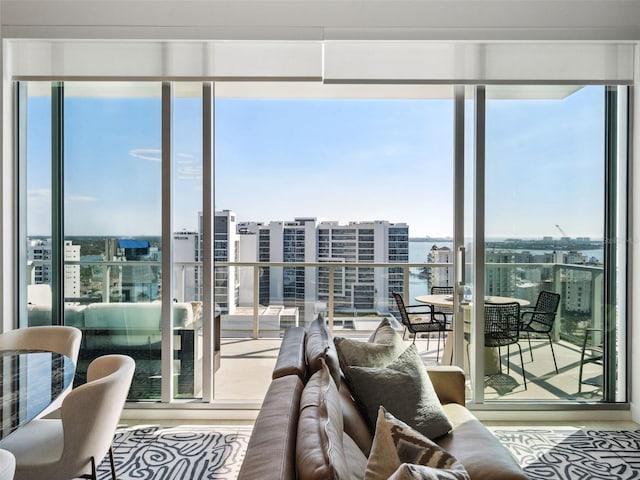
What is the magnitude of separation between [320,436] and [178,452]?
77.2 inches

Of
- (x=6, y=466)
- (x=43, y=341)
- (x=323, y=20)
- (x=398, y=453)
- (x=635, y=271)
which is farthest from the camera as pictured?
(x=635, y=271)

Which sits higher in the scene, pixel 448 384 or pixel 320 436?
pixel 320 436

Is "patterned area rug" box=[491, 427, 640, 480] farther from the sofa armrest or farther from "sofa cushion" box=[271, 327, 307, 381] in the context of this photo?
"sofa cushion" box=[271, 327, 307, 381]

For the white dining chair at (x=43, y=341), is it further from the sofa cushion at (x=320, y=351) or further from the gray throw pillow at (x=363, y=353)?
the gray throw pillow at (x=363, y=353)

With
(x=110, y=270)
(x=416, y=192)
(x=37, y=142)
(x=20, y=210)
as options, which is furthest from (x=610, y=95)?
(x=20, y=210)

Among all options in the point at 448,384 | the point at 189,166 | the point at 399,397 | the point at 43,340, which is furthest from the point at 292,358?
the point at 189,166

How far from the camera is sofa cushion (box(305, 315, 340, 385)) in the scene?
1.73 meters

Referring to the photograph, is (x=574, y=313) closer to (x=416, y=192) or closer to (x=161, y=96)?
(x=416, y=192)

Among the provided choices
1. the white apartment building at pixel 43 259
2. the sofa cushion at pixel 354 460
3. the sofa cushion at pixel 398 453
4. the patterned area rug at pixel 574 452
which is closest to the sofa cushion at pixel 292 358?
the sofa cushion at pixel 354 460

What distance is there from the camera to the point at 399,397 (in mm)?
1790

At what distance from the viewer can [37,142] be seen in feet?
10.4

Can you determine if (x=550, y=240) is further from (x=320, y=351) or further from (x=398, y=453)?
(x=398, y=453)

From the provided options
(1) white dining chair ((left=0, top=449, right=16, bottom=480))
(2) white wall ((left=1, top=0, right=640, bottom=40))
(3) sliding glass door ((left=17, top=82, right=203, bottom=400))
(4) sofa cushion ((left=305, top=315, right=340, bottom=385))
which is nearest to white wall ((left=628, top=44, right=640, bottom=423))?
(2) white wall ((left=1, top=0, right=640, bottom=40))

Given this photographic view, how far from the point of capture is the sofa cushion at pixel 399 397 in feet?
5.81
